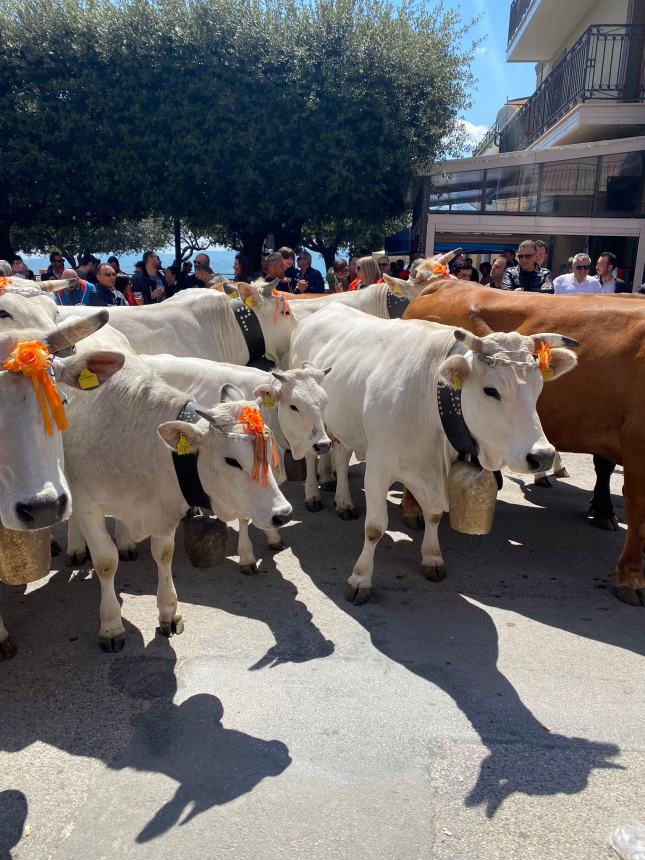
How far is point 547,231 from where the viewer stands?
1462 cm

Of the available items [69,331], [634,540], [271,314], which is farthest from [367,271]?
[69,331]

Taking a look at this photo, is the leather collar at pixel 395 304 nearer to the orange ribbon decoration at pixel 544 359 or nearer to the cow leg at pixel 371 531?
the cow leg at pixel 371 531

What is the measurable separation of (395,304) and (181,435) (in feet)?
14.7

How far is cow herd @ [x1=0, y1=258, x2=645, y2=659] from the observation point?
3.12 m

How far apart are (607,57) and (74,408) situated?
1626 centimetres

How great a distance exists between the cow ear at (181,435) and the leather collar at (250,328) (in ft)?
10.1

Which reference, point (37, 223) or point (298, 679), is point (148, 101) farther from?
point (298, 679)

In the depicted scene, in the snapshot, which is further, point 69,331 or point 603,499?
point 603,499

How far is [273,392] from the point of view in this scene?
14.9 ft

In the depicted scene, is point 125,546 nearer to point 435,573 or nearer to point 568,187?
point 435,573

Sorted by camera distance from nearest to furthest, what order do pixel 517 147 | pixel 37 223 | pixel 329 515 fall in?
1. pixel 329 515
2. pixel 37 223
3. pixel 517 147

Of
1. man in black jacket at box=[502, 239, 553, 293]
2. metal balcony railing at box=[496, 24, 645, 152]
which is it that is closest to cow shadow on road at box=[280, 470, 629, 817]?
man in black jacket at box=[502, 239, 553, 293]

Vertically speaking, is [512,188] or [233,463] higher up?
[512,188]

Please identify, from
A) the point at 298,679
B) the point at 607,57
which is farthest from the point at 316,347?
the point at 607,57
